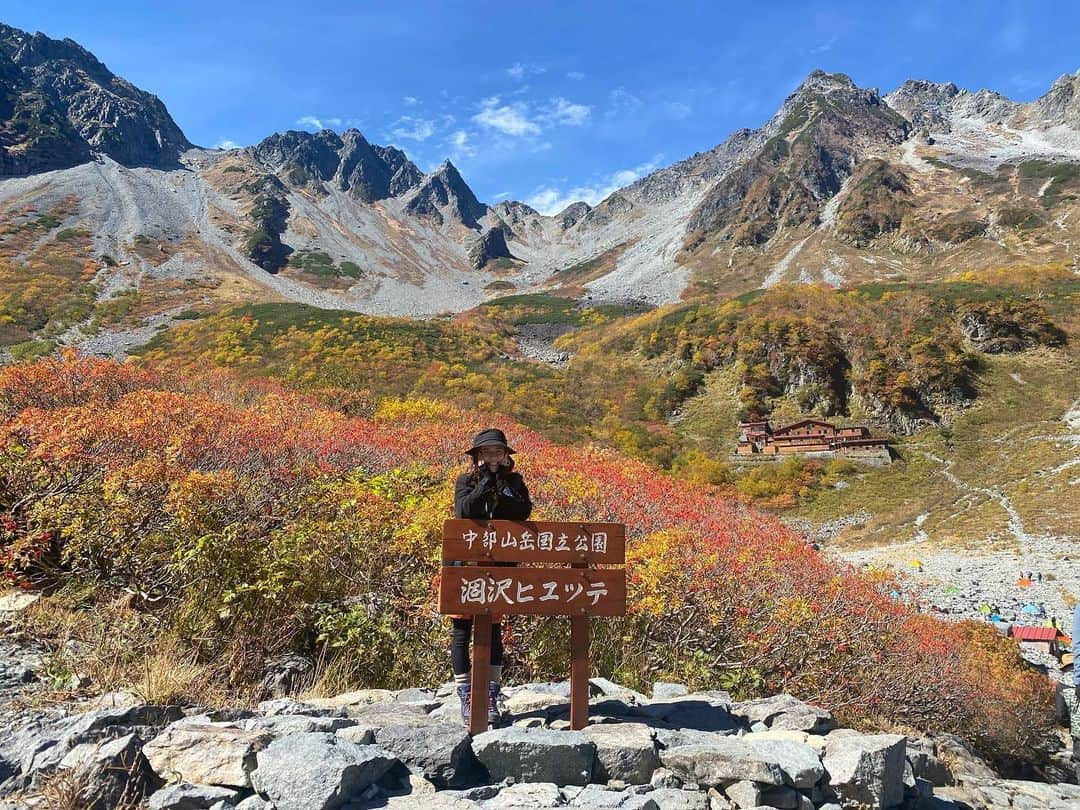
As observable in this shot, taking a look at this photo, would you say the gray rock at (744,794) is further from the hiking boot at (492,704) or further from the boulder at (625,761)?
the hiking boot at (492,704)

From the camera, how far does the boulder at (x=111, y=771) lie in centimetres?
225

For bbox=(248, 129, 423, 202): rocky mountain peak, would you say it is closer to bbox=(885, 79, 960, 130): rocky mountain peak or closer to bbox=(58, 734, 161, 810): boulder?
bbox=(885, 79, 960, 130): rocky mountain peak

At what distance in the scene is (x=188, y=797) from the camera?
7.48 ft

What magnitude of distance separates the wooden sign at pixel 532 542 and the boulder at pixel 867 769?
5.22ft

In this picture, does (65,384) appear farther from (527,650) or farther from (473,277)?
(473,277)

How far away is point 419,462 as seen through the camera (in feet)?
31.8

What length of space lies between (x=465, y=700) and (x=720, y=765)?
1421 mm

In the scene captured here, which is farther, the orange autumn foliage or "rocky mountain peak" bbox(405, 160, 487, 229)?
"rocky mountain peak" bbox(405, 160, 487, 229)

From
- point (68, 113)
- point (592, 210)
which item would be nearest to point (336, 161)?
point (68, 113)

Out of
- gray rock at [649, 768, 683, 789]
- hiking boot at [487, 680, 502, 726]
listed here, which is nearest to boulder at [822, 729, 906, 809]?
gray rock at [649, 768, 683, 789]

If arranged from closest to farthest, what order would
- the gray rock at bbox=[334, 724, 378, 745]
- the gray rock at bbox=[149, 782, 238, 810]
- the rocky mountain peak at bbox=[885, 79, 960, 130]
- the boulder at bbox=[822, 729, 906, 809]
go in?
the gray rock at bbox=[149, 782, 238, 810] < the gray rock at bbox=[334, 724, 378, 745] < the boulder at bbox=[822, 729, 906, 809] < the rocky mountain peak at bbox=[885, 79, 960, 130]

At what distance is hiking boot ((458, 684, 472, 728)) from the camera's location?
3.53 meters

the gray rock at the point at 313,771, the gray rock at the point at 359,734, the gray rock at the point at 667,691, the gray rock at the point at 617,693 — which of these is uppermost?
the gray rock at the point at 313,771

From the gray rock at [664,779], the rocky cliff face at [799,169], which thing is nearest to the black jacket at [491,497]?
the gray rock at [664,779]
